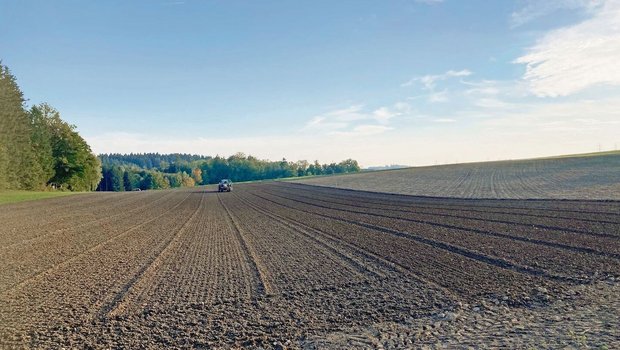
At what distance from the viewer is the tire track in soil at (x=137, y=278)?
27.6 feet

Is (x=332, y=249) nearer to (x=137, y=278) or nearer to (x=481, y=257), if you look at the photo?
(x=481, y=257)

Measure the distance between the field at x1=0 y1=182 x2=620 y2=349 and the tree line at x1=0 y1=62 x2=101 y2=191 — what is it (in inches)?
1776

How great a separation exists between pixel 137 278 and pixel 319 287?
4513 millimetres

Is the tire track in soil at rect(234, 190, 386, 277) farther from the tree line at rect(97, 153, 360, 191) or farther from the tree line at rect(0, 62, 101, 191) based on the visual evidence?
the tree line at rect(97, 153, 360, 191)

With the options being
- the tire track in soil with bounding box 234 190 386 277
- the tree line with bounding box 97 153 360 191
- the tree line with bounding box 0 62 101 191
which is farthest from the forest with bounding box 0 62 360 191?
the tree line with bounding box 97 153 360 191

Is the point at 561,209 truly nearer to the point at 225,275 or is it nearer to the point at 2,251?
the point at 225,275

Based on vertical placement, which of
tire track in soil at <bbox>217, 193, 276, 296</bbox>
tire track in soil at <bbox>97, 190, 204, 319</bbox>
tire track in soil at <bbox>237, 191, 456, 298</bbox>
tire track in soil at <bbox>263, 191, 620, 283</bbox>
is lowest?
tire track in soil at <bbox>263, 191, 620, 283</bbox>

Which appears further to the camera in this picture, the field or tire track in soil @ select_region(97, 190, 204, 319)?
tire track in soil @ select_region(97, 190, 204, 319)

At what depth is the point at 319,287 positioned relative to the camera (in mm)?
9891

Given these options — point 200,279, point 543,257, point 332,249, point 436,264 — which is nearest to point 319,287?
point 200,279

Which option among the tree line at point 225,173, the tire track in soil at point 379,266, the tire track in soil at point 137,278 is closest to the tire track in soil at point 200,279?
the tire track in soil at point 137,278

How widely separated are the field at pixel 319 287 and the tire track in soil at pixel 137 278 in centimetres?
4

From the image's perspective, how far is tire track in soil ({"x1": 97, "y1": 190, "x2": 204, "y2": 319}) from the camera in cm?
842

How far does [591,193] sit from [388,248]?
24707mm
